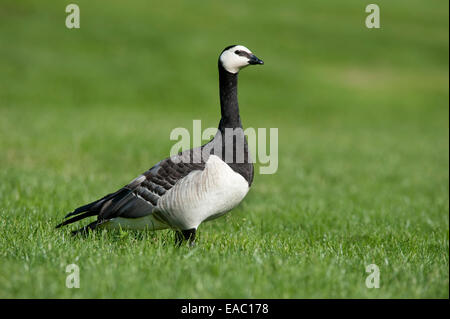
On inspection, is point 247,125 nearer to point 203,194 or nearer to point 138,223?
point 138,223

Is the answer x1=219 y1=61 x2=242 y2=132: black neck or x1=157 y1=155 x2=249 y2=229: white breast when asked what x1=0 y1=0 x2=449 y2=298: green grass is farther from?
x1=219 y1=61 x2=242 y2=132: black neck

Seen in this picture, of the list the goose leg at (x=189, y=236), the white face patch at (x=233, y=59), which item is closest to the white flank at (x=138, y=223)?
the goose leg at (x=189, y=236)

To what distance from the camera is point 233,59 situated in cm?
620

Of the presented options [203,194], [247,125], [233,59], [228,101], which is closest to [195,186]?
[203,194]

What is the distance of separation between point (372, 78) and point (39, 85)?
24.1 metres

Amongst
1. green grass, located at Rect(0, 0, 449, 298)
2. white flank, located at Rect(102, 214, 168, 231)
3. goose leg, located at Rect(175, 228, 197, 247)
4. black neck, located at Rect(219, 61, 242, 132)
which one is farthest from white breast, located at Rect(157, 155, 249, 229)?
black neck, located at Rect(219, 61, 242, 132)

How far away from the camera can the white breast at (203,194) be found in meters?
5.70

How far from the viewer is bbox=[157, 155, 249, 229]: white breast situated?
570 cm

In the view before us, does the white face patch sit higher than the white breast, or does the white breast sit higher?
the white face patch

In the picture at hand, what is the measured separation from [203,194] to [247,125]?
21490 millimetres

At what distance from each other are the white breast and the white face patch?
1202 mm

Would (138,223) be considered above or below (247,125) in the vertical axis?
below

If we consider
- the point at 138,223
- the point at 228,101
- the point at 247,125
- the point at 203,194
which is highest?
the point at 228,101
